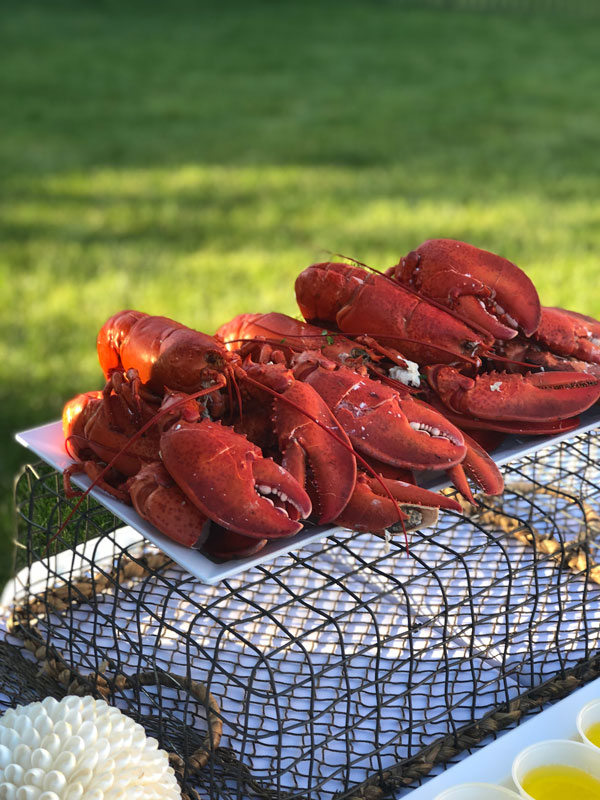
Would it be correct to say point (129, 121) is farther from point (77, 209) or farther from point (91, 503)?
point (91, 503)

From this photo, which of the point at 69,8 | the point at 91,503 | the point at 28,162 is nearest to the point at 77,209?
the point at 28,162

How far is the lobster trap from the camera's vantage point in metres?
1.37

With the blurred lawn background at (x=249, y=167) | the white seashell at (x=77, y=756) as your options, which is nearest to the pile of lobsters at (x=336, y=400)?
the white seashell at (x=77, y=756)

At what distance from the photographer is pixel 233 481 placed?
127 cm

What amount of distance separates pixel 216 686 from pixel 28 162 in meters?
4.34

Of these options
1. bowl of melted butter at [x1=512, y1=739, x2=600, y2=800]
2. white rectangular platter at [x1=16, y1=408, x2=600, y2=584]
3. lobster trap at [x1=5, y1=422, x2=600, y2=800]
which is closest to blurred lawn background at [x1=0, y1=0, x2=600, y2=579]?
lobster trap at [x1=5, y1=422, x2=600, y2=800]

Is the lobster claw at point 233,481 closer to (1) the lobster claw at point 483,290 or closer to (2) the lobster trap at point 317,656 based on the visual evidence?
(2) the lobster trap at point 317,656

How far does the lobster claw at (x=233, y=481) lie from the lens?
125 cm

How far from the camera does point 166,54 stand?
7.99 m

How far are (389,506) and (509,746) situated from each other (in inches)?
15.9

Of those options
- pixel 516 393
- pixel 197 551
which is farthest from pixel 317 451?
pixel 516 393

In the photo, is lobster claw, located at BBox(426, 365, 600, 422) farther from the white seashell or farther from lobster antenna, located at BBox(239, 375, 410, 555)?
the white seashell

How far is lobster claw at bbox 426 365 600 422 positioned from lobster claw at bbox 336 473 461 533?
→ 0.22 meters

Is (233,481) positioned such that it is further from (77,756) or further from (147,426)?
(77,756)
